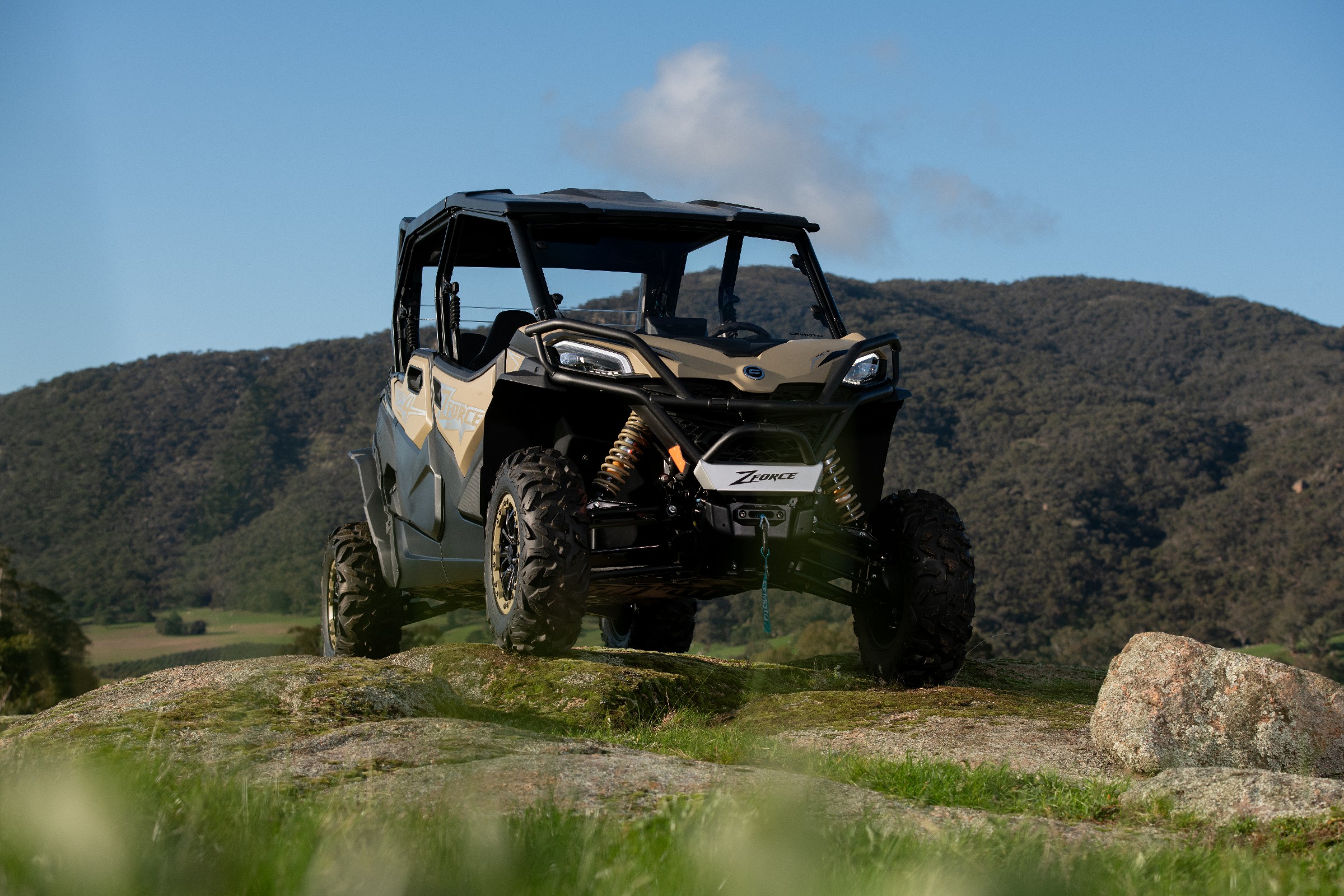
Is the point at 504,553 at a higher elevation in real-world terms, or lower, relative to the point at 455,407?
lower

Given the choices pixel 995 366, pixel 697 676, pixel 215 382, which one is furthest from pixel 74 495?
pixel 697 676

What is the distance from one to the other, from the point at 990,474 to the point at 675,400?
118 meters

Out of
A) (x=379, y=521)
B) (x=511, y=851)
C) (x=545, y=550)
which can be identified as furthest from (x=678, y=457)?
(x=511, y=851)

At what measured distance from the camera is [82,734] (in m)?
4.48

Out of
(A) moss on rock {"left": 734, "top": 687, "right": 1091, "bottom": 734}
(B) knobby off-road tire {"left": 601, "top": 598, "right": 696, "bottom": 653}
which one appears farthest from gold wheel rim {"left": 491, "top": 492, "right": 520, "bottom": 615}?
(B) knobby off-road tire {"left": 601, "top": 598, "right": 696, "bottom": 653}

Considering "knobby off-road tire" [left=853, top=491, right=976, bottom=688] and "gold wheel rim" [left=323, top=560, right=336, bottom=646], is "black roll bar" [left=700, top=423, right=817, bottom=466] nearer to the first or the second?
"knobby off-road tire" [left=853, top=491, right=976, bottom=688]

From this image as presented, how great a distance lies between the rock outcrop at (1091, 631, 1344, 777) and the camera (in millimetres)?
5699

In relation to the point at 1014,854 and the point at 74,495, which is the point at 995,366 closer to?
the point at 74,495

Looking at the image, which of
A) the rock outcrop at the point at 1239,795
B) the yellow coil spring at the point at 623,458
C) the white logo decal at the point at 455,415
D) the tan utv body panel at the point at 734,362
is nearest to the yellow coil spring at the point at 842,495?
the tan utv body panel at the point at 734,362

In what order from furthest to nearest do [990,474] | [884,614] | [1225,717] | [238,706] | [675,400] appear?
[990,474] < [884,614] < [675,400] < [1225,717] < [238,706]

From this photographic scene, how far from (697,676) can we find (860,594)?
1.12m

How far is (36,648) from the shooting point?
40031mm

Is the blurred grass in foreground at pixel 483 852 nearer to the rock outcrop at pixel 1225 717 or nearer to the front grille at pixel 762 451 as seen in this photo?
the rock outcrop at pixel 1225 717

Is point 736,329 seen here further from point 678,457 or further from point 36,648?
point 36,648
